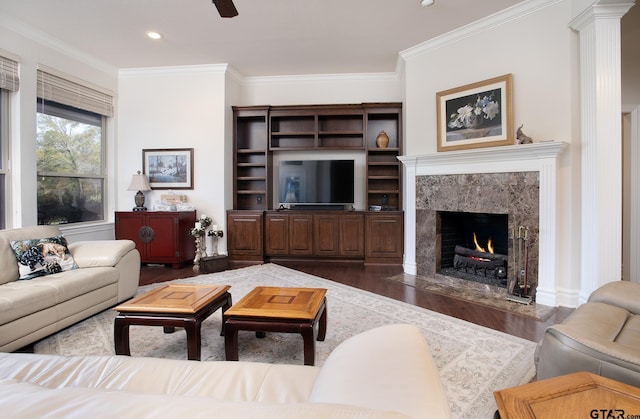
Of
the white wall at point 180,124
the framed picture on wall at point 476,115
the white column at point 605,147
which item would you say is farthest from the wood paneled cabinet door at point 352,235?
the white column at point 605,147

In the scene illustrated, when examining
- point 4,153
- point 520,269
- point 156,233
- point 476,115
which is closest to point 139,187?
point 156,233

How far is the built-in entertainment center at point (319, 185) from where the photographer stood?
472 cm

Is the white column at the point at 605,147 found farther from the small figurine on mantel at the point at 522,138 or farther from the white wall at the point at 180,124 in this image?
the white wall at the point at 180,124

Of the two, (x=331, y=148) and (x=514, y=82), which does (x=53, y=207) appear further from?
(x=514, y=82)

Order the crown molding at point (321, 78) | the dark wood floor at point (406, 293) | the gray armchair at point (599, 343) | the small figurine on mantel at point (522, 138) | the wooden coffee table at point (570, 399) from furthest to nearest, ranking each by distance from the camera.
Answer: the crown molding at point (321, 78)
the small figurine on mantel at point (522, 138)
the dark wood floor at point (406, 293)
the gray armchair at point (599, 343)
the wooden coffee table at point (570, 399)

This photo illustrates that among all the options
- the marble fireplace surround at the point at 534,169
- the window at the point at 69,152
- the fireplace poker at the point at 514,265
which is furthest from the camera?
the window at the point at 69,152

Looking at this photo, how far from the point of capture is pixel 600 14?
2.63 metres

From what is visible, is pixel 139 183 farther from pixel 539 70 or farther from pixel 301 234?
pixel 539 70

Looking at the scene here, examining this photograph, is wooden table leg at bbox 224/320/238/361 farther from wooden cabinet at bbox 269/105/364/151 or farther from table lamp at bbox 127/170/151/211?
table lamp at bbox 127/170/151/211

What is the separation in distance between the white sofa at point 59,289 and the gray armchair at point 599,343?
3.03m

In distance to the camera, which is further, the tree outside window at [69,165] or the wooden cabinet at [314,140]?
the wooden cabinet at [314,140]

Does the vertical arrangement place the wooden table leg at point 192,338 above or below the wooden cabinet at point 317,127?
below

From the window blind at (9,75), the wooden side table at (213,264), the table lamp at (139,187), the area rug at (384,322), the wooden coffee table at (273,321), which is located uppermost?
the window blind at (9,75)

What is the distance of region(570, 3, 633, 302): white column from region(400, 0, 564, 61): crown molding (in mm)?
530
